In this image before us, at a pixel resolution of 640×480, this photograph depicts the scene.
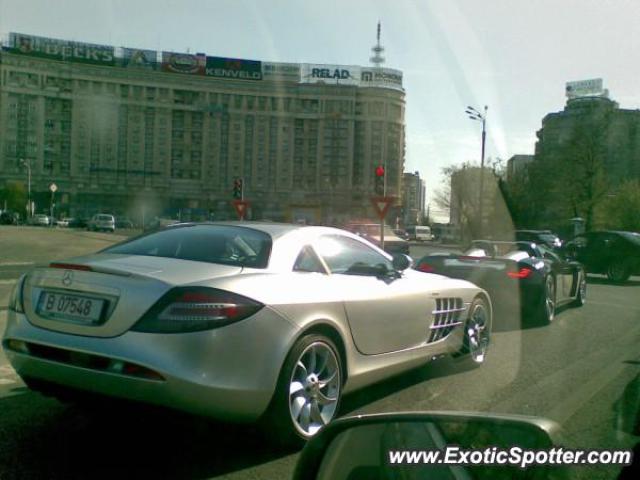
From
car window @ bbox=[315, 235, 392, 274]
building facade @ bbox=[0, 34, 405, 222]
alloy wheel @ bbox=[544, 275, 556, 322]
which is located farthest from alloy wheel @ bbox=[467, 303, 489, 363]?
building facade @ bbox=[0, 34, 405, 222]

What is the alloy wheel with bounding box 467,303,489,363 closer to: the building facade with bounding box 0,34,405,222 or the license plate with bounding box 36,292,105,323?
the license plate with bounding box 36,292,105,323

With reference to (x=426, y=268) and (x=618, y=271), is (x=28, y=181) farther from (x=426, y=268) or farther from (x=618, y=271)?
(x=426, y=268)

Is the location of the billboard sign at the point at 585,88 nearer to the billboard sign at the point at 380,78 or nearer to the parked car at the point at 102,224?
the billboard sign at the point at 380,78

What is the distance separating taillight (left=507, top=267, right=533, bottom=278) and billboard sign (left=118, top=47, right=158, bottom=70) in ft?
343

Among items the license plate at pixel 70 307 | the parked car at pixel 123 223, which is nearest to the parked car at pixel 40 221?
the parked car at pixel 123 223

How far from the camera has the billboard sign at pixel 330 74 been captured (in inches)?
4087

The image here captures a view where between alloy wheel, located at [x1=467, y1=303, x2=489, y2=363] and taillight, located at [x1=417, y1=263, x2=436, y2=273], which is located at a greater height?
taillight, located at [x1=417, y1=263, x2=436, y2=273]

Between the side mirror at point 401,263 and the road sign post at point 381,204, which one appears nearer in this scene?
the side mirror at point 401,263

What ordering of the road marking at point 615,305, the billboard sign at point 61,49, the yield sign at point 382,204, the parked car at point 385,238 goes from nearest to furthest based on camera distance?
the road marking at point 615,305 < the yield sign at point 382,204 < the parked car at point 385,238 < the billboard sign at point 61,49

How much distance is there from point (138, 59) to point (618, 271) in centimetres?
9870

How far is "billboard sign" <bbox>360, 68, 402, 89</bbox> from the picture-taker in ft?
344

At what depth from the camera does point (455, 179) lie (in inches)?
2425

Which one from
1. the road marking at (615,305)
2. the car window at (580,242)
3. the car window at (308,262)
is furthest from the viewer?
the car window at (580,242)

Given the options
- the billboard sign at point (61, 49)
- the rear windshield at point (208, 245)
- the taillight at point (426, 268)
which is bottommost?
the taillight at point (426, 268)
